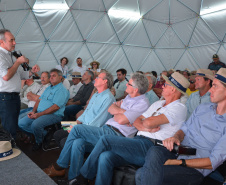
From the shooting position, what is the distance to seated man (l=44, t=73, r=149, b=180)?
3219 millimetres

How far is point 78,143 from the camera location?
3.23 meters

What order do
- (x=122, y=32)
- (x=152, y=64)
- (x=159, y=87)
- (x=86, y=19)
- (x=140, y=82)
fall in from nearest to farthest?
(x=140, y=82), (x=159, y=87), (x=86, y=19), (x=122, y=32), (x=152, y=64)

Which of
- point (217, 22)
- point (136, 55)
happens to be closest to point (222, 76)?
point (217, 22)

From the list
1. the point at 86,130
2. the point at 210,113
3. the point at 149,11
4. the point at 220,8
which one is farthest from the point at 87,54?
the point at 210,113

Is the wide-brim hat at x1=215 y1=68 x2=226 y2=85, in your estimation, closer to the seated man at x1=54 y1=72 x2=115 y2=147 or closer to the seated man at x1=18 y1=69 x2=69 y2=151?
the seated man at x1=54 y1=72 x2=115 y2=147

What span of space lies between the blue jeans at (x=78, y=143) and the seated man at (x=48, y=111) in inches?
60.4

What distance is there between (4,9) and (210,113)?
9905 mm

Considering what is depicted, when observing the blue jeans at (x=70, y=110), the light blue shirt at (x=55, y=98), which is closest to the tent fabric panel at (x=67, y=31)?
the blue jeans at (x=70, y=110)

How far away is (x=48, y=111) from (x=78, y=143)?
1920 millimetres

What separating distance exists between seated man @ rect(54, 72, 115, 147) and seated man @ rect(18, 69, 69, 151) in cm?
92

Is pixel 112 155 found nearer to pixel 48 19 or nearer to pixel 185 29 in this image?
pixel 48 19

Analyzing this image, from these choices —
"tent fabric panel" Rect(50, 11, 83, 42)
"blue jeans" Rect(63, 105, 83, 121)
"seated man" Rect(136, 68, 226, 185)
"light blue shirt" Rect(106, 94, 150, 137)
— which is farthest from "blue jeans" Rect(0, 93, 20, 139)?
"tent fabric panel" Rect(50, 11, 83, 42)

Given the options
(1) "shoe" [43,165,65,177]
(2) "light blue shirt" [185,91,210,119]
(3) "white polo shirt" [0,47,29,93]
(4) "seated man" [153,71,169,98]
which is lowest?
(1) "shoe" [43,165,65,177]

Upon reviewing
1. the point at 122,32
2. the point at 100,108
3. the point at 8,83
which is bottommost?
the point at 100,108
